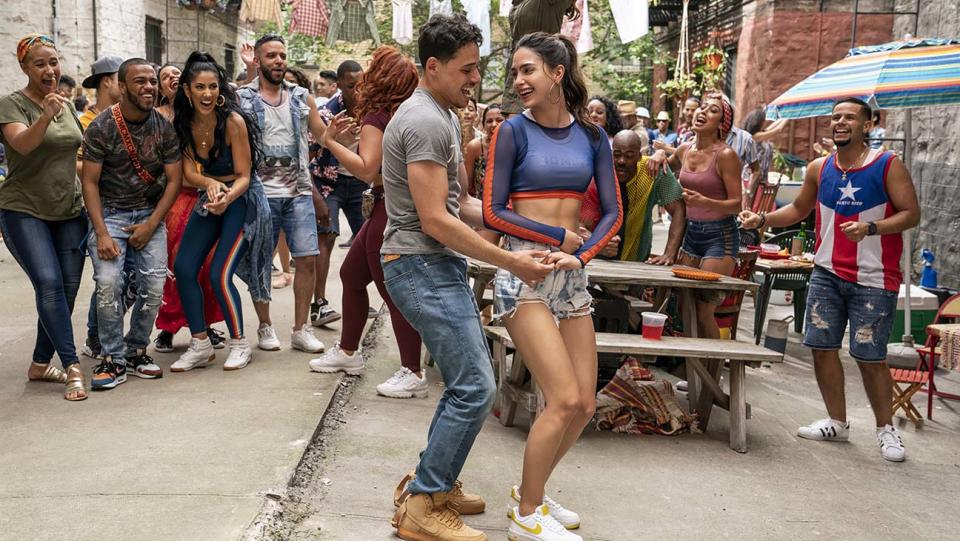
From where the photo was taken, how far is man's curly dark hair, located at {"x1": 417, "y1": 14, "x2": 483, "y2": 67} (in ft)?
11.5

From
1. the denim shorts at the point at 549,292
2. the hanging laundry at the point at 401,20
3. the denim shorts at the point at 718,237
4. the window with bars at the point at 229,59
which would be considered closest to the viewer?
the denim shorts at the point at 549,292

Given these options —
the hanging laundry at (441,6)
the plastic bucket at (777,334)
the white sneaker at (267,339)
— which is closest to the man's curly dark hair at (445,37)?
the white sneaker at (267,339)

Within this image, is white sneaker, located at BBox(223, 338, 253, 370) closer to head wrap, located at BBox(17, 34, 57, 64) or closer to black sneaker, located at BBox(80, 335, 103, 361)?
black sneaker, located at BBox(80, 335, 103, 361)

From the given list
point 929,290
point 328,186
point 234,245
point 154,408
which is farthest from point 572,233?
point 929,290

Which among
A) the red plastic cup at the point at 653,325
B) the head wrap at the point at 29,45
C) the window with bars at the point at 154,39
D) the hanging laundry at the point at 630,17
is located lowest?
the red plastic cup at the point at 653,325

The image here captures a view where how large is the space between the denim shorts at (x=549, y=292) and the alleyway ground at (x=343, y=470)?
0.95m

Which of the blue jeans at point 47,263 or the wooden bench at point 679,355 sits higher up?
the blue jeans at point 47,263

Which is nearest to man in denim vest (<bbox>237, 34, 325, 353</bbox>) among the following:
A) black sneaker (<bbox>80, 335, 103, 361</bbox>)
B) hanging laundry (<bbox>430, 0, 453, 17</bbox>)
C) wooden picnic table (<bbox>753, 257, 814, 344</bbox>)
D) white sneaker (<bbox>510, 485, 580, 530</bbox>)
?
black sneaker (<bbox>80, 335, 103, 361</bbox>)

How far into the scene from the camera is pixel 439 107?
3.56 m

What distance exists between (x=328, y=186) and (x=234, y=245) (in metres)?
1.86

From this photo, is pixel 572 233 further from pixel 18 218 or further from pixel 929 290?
pixel 929 290

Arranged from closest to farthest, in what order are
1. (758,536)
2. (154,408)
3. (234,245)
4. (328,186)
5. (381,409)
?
(758,536) → (154,408) → (381,409) → (234,245) → (328,186)

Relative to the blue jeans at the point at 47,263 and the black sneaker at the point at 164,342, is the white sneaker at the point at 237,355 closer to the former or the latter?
the black sneaker at the point at 164,342

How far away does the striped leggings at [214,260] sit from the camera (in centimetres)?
584
